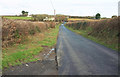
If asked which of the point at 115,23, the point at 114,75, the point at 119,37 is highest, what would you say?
the point at 115,23

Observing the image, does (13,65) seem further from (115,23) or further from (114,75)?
(115,23)

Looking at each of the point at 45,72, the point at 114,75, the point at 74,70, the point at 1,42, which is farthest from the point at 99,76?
the point at 1,42

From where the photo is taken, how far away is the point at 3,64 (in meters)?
6.07

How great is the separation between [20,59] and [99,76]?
4.69 metres

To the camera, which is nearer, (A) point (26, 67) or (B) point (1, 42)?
(A) point (26, 67)

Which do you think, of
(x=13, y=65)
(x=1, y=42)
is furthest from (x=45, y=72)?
(x=1, y=42)

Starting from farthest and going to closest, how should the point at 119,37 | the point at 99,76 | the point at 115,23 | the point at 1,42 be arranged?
the point at 115,23 → the point at 119,37 → the point at 1,42 → the point at 99,76

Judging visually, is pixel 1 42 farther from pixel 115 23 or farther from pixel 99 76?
pixel 115 23

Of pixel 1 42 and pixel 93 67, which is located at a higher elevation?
pixel 1 42

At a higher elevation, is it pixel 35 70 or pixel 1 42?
pixel 1 42

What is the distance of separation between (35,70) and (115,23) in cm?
1305

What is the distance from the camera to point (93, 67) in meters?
5.96

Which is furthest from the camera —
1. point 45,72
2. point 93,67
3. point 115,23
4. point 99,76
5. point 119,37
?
point 115,23

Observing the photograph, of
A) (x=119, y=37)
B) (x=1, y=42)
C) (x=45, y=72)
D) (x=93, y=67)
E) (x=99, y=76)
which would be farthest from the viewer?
(x=119, y=37)
